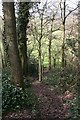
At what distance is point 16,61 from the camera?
686 centimetres

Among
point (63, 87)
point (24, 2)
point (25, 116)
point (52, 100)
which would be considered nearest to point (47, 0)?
point (24, 2)

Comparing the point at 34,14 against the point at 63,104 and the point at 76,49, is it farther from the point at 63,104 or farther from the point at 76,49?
the point at 63,104

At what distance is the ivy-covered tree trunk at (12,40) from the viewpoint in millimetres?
6430

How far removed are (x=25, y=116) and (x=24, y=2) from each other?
17.2 feet

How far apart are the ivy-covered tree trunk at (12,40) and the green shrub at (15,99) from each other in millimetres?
281

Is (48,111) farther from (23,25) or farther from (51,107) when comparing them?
(23,25)

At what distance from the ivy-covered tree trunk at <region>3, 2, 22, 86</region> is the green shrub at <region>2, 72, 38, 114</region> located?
28 centimetres

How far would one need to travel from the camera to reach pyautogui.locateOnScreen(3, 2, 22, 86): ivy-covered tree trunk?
6.43 m

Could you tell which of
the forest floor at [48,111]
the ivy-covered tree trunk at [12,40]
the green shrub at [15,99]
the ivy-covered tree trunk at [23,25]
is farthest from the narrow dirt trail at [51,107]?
the ivy-covered tree trunk at [23,25]

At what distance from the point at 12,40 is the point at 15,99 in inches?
57.6

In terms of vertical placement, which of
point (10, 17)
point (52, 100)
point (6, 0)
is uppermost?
point (6, 0)

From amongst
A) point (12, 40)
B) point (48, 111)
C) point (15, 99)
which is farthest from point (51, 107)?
point (12, 40)

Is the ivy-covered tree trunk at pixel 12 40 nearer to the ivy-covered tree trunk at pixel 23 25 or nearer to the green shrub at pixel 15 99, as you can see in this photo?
the green shrub at pixel 15 99

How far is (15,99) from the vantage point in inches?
250
